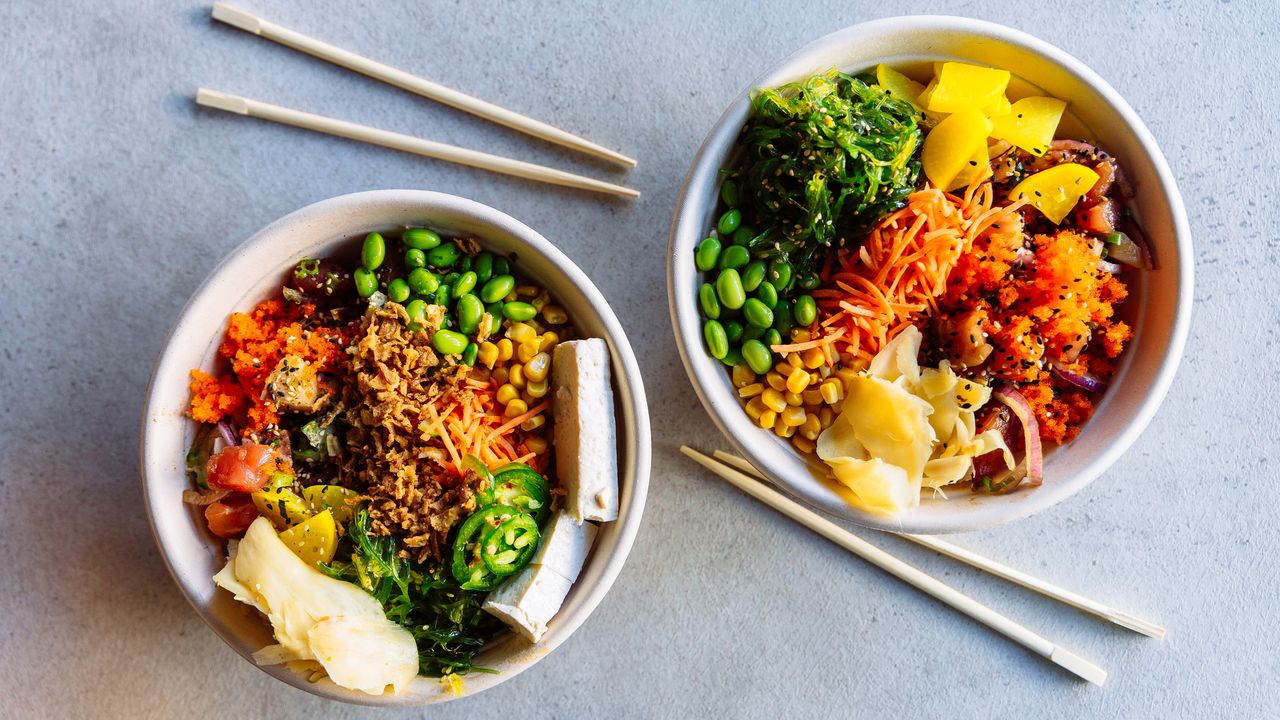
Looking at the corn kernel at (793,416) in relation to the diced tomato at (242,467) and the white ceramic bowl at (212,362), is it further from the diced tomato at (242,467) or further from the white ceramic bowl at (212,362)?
the diced tomato at (242,467)

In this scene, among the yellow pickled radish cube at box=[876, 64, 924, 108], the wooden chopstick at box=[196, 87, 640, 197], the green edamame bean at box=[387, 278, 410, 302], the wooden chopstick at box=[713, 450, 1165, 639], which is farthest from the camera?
the wooden chopstick at box=[713, 450, 1165, 639]

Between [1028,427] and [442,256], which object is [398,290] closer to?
[442,256]

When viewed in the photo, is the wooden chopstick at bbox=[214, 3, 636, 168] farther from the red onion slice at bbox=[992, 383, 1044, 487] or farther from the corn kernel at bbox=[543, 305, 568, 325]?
the red onion slice at bbox=[992, 383, 1044, 487]

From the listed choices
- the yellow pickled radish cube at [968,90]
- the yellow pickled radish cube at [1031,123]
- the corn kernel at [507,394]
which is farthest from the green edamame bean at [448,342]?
the yellow pickled radish cube at [1031,123]

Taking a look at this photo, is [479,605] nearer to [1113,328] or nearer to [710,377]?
[710,377]

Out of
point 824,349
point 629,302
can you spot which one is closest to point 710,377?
point 824,349

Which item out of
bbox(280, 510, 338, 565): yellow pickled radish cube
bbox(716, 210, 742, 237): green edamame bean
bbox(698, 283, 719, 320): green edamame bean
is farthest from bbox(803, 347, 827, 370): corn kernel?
bbox(280, 510, 338, 565): yellow pickled radish cube
